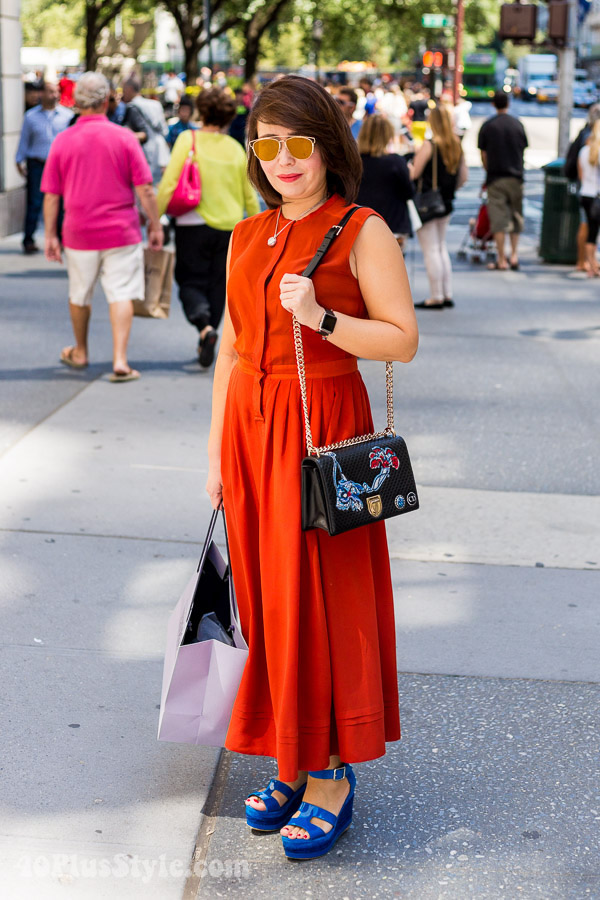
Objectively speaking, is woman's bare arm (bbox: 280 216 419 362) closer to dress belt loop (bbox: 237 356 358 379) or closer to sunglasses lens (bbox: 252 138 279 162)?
dress belt loop (bbox: 237 356 358 379)

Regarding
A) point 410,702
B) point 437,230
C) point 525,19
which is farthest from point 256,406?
point 525,19

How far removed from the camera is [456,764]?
3428mm

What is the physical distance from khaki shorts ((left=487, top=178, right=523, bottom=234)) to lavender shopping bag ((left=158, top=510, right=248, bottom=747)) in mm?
10600

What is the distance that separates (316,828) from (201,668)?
1.59 ft

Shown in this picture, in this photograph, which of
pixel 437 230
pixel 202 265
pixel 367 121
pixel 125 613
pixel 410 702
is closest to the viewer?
pixel 410 702

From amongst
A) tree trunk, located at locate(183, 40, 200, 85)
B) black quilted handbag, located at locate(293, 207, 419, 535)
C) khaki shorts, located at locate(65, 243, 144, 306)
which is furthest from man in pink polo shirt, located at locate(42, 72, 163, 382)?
tree trunk, located at locate(183, 40, 200, 85)

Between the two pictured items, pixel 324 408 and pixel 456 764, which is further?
pixel 456 764

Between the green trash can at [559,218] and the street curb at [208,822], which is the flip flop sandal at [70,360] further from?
the green trash can at [559,218]

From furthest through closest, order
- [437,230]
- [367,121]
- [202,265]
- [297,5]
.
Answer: [297,5]
[437,230]
[367,121]
[202,265]

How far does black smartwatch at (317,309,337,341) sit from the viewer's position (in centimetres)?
267

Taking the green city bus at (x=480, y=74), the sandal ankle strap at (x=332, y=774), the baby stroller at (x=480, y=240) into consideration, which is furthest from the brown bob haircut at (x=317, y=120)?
the green city bus at (x=480, y=74)

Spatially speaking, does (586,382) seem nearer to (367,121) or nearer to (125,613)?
(367,121)

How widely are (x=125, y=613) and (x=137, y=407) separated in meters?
2.94

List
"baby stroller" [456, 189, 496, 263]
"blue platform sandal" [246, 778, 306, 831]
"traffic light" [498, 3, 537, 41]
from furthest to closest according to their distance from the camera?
→ "traffic light" [498, 3, 537, 41], "baby stroller" [456, 189, 496, 263], "blue platform sandal" [246, 778, 306, 831]
